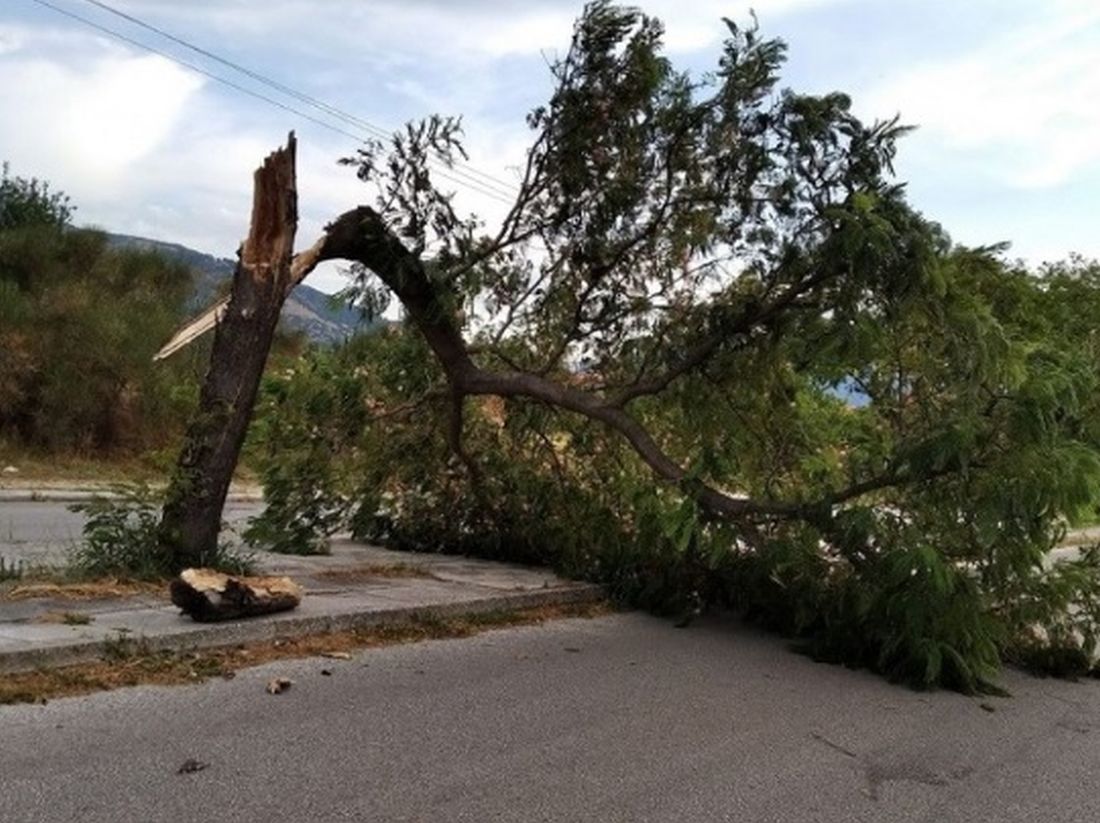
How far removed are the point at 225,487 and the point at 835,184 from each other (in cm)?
512

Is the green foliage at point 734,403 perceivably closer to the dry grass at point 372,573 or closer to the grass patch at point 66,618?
the dry grass at point 372,573

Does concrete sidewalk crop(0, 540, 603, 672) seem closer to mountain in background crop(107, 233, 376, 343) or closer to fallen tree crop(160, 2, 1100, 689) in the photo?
fallen tree crop(160, 2, 1100, 689)

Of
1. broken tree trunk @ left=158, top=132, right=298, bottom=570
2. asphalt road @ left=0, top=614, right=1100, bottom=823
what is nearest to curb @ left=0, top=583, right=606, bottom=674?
asphalt road @ left=0, top=614, right=1100, bottom=823

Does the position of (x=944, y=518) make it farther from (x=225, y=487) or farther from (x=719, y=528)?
(x=225, y=487)

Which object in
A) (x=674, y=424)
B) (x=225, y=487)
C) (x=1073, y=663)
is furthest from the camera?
(x=674, y=424)

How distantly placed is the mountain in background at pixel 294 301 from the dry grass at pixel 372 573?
212cm

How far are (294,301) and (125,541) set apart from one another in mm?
5810

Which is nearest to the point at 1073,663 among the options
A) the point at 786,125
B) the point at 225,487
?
the point at 786,125

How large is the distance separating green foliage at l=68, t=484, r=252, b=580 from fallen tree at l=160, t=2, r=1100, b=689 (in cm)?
215

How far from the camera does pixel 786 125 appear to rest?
998 centimetres

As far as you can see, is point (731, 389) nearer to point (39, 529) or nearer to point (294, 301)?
point (294, 301)

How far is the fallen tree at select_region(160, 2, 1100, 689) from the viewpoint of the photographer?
827 cm

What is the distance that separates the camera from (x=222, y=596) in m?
7.34

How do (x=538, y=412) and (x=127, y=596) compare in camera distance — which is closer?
(x=127, y=596)
